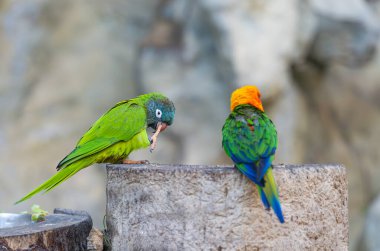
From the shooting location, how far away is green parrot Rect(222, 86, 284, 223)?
345 centimetres

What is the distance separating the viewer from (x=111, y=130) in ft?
14.7

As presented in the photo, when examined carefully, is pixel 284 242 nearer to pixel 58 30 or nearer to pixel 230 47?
pixel 230 47

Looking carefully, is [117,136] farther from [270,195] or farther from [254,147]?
[270,195]

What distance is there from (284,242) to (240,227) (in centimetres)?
25

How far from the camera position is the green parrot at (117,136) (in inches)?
172

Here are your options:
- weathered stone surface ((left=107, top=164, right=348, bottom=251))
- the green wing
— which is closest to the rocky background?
the green wing

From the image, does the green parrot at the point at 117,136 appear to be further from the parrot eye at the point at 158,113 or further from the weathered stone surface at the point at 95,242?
the weathered stone surface at the point at 95,242

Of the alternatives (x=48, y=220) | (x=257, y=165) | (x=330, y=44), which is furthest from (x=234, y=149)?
(x=330, y=44)

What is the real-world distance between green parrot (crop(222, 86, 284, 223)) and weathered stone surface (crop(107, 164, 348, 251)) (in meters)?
0.10

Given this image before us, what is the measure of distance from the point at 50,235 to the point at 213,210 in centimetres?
90

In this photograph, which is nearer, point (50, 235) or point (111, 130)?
point (50, 235)

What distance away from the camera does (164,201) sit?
3.66m

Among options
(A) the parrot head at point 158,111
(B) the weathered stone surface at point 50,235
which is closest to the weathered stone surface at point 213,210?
(B) the weathered stone surface at point 50,235

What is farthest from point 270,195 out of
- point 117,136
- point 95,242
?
point 117,136
